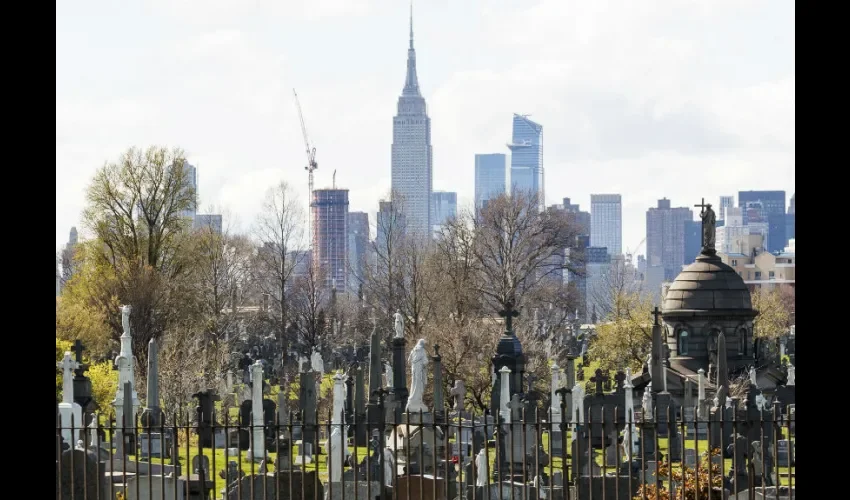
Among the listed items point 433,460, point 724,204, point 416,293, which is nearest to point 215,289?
point 416,293

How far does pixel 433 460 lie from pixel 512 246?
33.2m

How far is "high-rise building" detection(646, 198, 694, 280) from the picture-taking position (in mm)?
158875

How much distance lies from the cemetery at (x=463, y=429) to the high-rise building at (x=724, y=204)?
133616 millimetres

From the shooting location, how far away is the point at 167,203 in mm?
35312

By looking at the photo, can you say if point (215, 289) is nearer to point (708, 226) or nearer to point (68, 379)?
point (708, 226)

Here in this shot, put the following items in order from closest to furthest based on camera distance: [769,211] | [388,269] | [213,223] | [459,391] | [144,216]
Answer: [459,391]
[144,216]
[388,269]
[213,223]
[769,211]

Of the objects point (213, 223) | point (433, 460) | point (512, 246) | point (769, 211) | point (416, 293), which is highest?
point (769, 211)

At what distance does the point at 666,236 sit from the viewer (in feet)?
529

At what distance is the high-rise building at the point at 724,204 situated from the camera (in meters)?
166

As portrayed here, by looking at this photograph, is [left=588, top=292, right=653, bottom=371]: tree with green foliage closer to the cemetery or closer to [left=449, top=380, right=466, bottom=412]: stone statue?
the cemetery

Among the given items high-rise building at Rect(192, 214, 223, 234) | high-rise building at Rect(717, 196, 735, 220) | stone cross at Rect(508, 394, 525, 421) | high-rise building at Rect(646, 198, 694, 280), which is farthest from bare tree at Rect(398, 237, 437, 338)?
high-rise building at Rect(717, 196, 735, 220)
